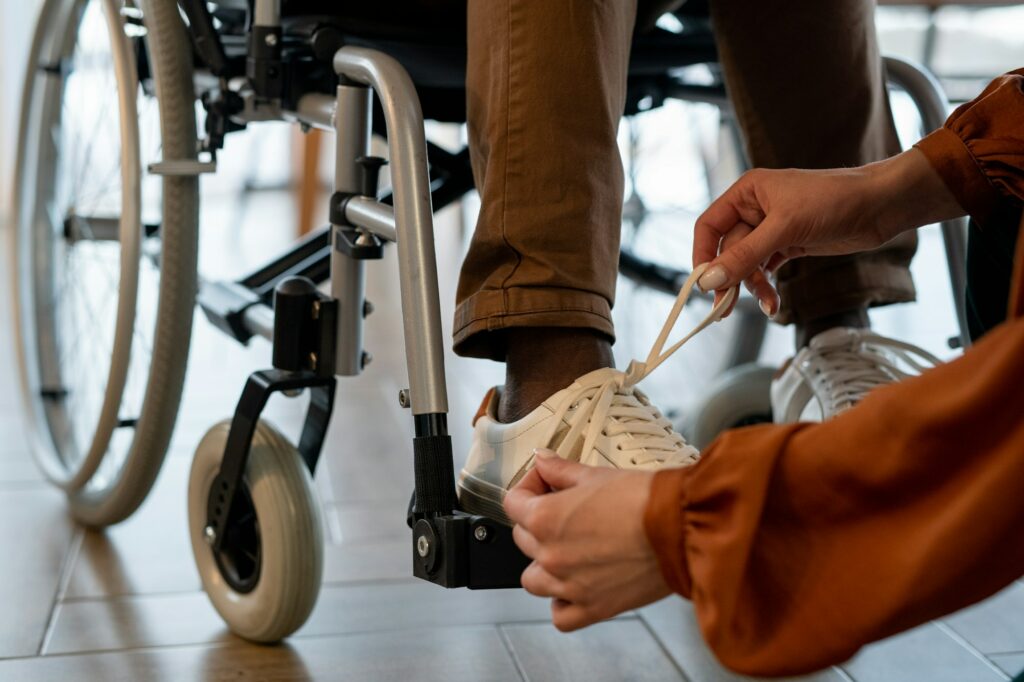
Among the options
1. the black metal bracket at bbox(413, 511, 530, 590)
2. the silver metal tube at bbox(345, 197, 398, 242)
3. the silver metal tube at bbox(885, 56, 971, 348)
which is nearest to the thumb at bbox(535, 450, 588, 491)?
the black metal bracket at bbox(413, 511, 530, 590)

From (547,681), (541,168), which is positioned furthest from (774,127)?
(547,681)

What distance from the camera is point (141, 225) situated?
3.21ft

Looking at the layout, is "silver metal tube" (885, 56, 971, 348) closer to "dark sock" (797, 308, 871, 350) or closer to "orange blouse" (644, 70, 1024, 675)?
"dark sock" (797, 308, 871, 350)

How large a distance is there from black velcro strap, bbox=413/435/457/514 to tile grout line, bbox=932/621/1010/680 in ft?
1.58

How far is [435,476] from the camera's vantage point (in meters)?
0.68

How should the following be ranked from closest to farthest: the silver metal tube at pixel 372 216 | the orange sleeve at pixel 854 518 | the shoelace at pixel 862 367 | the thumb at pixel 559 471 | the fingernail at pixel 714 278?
the orange sleeve at pixel 854 518 < the thumb at pixel 559 471 < the fingernail at pixel 714 278 < the silver metal tube at pixel 372 216 < the shoelace at pixel 862 367

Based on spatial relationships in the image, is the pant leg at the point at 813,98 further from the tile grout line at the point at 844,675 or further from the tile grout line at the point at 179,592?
the tile grout line at the point at 179,592

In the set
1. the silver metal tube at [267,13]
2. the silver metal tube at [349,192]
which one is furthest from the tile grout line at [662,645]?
the silver metal tube at [267,13]

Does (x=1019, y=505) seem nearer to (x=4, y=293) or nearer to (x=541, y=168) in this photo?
(x=541, y=168)

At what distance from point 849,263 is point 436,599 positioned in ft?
1.48

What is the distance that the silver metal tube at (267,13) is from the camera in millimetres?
857

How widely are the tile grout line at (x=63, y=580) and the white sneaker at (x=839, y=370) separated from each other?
24.2 inches

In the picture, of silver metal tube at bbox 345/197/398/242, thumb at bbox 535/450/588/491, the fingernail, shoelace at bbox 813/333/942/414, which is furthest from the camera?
shoelace at bbox 813/333/942/414

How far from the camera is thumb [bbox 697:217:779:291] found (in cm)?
63
